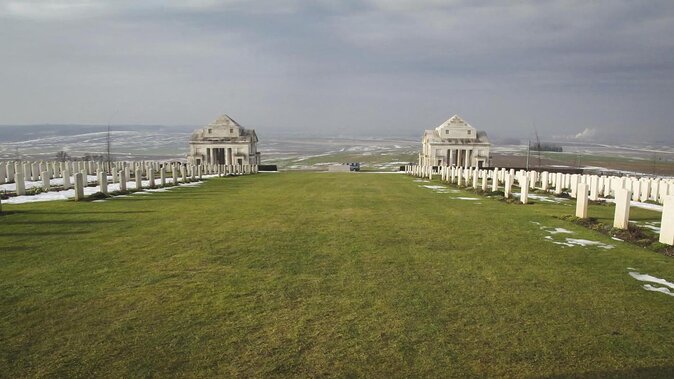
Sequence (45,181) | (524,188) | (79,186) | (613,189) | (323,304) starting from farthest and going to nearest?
(613,189) → (45,181) → (524,188) → (79,186) → (323,304)

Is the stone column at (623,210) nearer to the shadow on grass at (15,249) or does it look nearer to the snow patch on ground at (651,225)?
the snow patch on ground at (651,225)

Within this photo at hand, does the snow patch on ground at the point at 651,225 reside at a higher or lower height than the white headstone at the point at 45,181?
lower

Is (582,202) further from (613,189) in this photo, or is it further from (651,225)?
(613,189)

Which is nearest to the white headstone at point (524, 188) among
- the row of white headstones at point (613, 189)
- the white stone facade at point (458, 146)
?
the row of white headstones at point (613, 189)

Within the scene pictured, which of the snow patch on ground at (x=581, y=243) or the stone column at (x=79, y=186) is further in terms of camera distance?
the stone column at (x=79, y=186)

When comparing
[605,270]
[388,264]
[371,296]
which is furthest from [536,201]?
[371,296]

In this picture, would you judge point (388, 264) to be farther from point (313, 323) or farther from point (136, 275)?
point (136, 275)

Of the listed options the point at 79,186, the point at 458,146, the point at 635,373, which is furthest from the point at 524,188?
the point at 458,146

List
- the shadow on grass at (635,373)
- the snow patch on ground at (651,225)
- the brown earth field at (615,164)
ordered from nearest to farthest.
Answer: the shadow on grass at (635,373) < the snow patch on ground at (651,225) < the brown earth field at (615,164)
